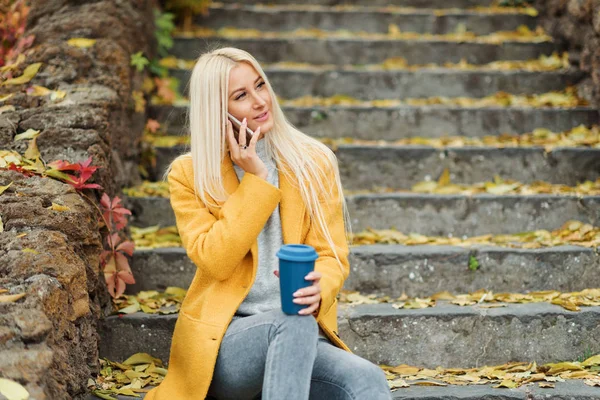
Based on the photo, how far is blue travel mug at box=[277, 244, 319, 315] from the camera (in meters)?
2.13

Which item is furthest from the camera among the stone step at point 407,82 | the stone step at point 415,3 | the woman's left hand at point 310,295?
the stone step at point 415,3

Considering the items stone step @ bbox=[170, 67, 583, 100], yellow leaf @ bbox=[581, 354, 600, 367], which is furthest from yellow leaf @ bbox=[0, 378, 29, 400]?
stone step @ bbox=[170, 67, 583, 100]

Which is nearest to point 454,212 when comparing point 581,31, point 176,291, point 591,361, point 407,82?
point 591,361

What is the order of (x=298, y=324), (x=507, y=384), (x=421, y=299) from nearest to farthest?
(x=298, y=324), (x=507, y=384), (x=421, y=299)

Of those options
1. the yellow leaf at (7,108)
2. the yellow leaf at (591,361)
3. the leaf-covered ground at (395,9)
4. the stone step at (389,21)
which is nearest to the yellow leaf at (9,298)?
the yellow leaf at (7,108)

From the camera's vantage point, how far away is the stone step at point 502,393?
2729mm

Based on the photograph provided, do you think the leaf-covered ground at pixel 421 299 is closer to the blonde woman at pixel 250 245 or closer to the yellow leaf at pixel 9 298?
the blonde woman at pixel 250 245

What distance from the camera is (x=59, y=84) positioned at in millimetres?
3607

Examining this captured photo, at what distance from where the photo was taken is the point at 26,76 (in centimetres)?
358

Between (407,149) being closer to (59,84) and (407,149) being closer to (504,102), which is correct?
(504,102)

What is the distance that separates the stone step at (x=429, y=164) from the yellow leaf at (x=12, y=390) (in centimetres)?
230

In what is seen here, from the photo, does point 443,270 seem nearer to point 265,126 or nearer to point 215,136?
point 265,126

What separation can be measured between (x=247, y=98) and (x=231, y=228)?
1.57 ft

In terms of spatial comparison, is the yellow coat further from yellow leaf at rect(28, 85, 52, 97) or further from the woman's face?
yellow leaf at rect(28, 85, 52, 97)
